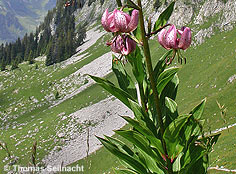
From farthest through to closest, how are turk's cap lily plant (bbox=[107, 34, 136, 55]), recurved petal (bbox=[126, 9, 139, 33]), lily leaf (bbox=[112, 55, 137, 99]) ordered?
lily leaf (bbox=[112, 55, 137, 99])
turk's cap lily plant (bbox=[107, 34, 136, 55])
recurved petal (bbox=[126, 9, 139, 33])

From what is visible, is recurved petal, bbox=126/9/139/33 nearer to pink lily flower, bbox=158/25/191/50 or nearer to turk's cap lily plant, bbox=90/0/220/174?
turk's cap lily plant, bbox=90/0/220/174

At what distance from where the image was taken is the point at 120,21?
69.9 inches

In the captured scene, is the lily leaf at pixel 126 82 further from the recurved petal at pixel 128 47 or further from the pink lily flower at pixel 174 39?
the pink lily flower at pixel 174 39

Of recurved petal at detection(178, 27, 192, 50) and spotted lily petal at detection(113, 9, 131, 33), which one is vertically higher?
spotted lily petal at detection(113, 9, 131, 33)

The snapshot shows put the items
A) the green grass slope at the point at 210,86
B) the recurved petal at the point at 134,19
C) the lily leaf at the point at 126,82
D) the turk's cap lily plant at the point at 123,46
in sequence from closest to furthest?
the recurved petal at the point at 134,19, the turk's cap lily plant at the point at 123,46, the lily leaf at the point at 126,82, the green grass slope at the point at 210,86

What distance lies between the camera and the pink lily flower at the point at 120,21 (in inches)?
69.6

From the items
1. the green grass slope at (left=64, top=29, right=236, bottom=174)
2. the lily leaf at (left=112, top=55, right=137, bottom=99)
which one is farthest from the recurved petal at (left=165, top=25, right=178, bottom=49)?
the green grass slope at (left=64, top=29, right=236, bottom=174)

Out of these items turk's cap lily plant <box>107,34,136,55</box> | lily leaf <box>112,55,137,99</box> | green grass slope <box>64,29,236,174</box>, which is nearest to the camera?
turk's cap lily plant <box>107,34,136,55</box>

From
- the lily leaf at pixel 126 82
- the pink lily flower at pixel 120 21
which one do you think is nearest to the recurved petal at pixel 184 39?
the pink lily flower at pixel 120 21

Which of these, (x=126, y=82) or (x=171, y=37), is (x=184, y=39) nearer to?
(x=171, y=37)

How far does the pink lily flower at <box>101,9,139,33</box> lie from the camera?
5.80 feet

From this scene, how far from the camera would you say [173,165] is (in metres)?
2.33

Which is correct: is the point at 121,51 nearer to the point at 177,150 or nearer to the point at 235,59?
the point at 177,150

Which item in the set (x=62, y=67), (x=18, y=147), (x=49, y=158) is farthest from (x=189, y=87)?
(x=62, y=67)
